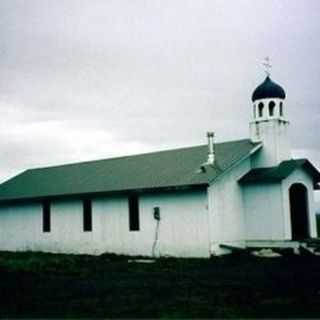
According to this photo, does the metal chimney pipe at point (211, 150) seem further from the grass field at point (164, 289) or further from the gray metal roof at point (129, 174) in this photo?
the grass field at point (164, 289)

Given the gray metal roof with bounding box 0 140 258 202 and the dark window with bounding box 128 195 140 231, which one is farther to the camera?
the dark window with bounding box 128 195 140 231

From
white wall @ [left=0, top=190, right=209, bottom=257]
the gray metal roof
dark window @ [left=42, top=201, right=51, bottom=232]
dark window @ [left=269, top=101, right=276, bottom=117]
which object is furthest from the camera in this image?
dark window @ [left=42, top=201, right=51, bottom=232]

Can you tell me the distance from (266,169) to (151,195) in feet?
18.7

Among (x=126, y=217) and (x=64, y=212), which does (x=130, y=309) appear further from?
(x=64, y=212)

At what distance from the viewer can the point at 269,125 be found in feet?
96.8

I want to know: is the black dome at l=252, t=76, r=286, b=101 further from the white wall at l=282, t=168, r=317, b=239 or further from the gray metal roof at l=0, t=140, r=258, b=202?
the white wall at l=282, t=168, r=317, b=239

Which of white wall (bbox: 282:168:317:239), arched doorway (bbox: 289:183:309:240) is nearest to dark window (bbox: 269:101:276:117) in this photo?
white wall (bbox: 282:168:317:239)

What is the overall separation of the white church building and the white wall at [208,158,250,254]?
47mm

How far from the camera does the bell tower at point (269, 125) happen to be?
29344 millimetres

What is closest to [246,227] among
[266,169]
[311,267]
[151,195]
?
[266,169]

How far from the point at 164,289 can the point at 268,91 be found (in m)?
→ 16.5

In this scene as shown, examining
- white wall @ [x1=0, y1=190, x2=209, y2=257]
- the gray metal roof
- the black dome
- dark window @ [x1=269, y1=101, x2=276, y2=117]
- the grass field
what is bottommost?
the grass field

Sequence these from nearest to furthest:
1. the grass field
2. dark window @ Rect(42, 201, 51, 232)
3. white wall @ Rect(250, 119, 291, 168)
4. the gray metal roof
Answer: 1. the grass field
2. the gray metal roof
3. white wall @ Rect(250, 119, 291, 168)
4. dark window @ Rect(42, 201, 51, 232)

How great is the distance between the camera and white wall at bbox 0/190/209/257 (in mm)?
27500
